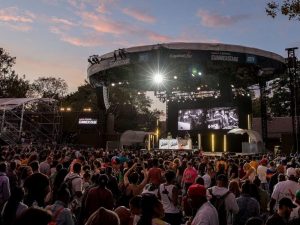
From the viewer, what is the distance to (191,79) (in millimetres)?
37625

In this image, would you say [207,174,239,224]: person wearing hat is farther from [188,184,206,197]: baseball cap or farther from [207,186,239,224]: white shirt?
[188,184,206,197]: baseball cap

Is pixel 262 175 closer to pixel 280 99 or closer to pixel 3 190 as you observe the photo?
→ pixel 3 190

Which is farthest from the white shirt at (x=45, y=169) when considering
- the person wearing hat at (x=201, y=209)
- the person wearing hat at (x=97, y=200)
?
the person wearing hat at (x=201, y=209)

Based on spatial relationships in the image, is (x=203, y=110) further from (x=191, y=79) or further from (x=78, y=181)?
(x=78, y=181)

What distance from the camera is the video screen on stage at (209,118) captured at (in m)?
36.0

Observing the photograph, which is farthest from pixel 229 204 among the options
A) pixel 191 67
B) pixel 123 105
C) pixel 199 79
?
pixel 123 105

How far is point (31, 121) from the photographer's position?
137ft

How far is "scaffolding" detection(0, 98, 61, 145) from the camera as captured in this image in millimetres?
35281

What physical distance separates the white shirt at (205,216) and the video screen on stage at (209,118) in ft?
104

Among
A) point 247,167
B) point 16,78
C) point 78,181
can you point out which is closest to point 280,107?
point 16,78

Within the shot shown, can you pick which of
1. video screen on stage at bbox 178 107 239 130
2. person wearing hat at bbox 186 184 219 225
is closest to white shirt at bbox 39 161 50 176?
person wearing hat at bbox 186 184 219 225

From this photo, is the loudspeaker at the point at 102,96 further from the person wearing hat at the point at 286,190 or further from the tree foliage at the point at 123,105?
the person wearing hat at the point at 286,190

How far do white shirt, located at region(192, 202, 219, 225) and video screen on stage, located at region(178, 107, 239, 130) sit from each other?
31.7 metres

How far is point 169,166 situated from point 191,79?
26.1m
